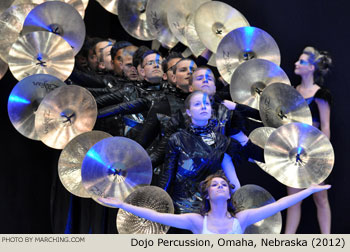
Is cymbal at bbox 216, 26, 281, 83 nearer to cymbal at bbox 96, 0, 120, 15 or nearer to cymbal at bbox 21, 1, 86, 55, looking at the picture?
cymbal at bbox 21, 1, 86, 55

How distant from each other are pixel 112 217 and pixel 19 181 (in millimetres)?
786

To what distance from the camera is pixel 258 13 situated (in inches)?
225

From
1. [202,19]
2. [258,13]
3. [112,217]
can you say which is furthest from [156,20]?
Answer: [112,217]

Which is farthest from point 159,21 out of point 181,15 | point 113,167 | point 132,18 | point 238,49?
point 113,167

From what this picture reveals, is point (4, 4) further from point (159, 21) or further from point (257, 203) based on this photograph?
point (257, 203)

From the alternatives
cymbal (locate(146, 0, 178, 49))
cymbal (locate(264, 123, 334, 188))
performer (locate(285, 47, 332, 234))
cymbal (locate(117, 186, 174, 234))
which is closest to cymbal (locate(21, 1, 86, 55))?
cymbal (locate(146, 0, 178, 49))

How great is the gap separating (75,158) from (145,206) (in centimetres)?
63

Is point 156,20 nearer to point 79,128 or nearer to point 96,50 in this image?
point 96,50

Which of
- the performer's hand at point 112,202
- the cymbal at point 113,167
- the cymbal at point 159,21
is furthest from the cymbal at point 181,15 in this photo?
the performer's hand at point 112,202

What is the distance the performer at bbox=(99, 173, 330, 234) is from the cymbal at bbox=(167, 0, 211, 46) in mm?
1406

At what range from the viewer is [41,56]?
4480 millimetres

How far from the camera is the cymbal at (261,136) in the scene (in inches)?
165

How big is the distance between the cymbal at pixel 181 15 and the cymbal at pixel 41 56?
0.80m

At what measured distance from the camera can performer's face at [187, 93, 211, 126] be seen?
4016 mm
